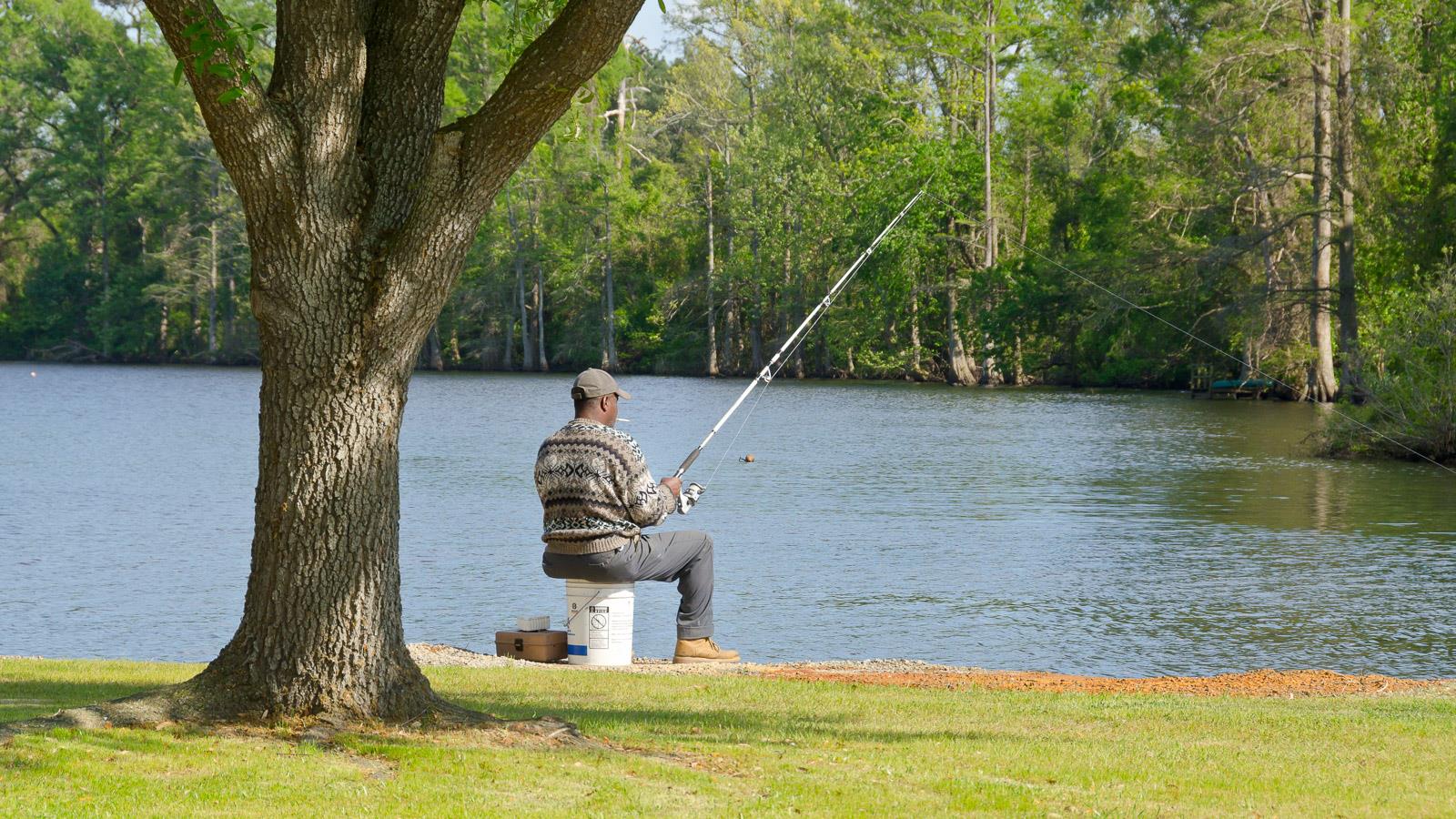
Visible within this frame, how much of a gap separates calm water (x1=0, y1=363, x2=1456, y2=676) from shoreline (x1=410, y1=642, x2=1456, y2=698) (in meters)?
1.44

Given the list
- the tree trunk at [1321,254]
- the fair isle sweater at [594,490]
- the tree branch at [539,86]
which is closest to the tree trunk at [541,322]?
the tree trunk at [1321,254]

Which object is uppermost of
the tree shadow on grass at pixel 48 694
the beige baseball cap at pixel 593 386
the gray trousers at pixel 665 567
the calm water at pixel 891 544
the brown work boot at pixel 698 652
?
the beige baseball cap at pixel 593 386

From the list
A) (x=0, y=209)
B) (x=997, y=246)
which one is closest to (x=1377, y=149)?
(x=997, y=246)

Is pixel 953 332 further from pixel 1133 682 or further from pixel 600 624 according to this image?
pixel 600 624

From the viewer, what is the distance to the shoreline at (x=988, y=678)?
9.07 m

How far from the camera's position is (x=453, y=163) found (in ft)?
20.2

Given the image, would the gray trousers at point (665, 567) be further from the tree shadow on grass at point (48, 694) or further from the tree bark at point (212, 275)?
the tree bark at point (212, 275)

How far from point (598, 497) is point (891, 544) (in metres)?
9.66

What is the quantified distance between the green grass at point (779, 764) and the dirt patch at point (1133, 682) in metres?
1.35

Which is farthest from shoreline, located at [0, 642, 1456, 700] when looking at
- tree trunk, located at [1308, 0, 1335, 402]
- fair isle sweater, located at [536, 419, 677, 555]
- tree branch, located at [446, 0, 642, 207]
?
tree trunk, located at [1308, 0, 1335, 402]

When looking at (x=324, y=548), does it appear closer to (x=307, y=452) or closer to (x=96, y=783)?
(x=307, y=452)

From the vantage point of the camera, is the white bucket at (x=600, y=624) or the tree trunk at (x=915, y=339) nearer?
the white bucket at (x=600, y=624)

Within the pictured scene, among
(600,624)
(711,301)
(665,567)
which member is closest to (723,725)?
(665,567)

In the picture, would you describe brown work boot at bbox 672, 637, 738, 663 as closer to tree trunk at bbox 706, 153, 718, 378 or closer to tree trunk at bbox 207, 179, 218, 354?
tree trunk at bbox 706, 153, 718, 378
